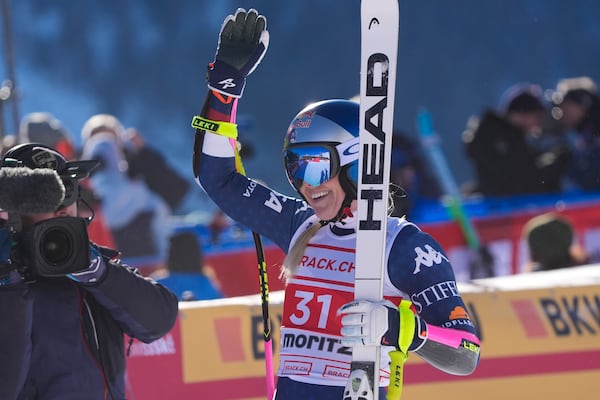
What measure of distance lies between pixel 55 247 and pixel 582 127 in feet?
20.1

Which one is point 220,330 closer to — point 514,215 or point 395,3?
point 395,3

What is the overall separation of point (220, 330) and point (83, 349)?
1422 mm

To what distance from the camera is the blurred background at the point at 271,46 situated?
1157cm

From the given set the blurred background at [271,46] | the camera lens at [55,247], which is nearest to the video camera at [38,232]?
the camera lens at [55,247]

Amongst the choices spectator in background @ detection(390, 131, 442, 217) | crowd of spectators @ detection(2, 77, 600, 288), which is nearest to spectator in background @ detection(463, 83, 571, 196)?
crowd of spectators @ detection(2, 77, 600, 288)

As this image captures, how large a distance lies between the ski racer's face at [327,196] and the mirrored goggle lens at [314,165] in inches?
0.7

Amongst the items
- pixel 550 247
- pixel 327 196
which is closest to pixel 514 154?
pixel 550 247

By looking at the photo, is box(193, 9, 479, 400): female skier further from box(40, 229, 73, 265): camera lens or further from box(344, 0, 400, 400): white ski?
box(40, 229, 73, 265): camera lens

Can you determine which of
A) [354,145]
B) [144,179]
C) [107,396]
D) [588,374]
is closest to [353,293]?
[354,145]

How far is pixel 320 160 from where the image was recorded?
136 inches

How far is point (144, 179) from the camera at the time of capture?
8.50 m

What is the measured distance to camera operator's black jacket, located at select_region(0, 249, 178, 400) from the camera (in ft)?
10.9

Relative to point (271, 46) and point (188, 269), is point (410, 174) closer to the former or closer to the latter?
point (188, 269)

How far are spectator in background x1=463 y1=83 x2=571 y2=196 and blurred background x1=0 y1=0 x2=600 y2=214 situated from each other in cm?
269
